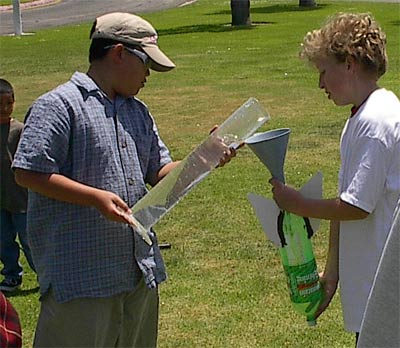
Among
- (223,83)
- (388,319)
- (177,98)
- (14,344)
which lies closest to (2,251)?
(14,344)

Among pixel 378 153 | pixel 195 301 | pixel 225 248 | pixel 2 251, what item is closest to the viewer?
pixel 378 153

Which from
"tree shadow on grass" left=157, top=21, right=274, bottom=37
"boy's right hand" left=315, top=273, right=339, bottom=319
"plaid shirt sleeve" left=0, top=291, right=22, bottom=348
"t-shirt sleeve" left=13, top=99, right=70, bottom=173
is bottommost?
"tree shadow on grass" left=157, top=21, right=274, bottom=37

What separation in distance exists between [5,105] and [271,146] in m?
3.21

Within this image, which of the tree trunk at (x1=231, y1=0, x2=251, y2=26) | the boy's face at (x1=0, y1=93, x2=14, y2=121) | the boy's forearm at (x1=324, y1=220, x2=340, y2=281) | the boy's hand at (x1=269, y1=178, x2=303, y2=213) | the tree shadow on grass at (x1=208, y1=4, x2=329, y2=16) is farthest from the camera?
the tree shadow on grass at (x1=208, y1=4, x2=329, y2=16)

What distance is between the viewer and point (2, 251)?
656 centimetres

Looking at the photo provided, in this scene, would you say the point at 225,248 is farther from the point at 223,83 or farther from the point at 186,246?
the point at 223,83

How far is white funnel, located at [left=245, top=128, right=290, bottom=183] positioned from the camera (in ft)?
11.5

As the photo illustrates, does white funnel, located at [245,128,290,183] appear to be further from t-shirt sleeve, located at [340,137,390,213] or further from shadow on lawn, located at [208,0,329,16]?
shadow on lawn, located at [208,0,329,16]

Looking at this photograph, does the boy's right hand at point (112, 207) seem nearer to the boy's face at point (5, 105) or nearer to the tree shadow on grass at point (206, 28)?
the boy's face at point (5, 105)

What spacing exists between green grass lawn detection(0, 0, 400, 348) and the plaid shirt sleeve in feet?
5.32

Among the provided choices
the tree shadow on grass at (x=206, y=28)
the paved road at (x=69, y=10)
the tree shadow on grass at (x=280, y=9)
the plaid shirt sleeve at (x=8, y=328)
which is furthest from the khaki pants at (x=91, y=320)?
the tree shadow on grass at (x=280, y=9)

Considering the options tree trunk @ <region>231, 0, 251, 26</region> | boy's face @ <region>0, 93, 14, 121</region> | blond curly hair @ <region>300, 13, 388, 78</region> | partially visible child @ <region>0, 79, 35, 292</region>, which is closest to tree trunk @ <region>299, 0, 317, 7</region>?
tree trunk @ <region>231, 0, 251, 26</region>

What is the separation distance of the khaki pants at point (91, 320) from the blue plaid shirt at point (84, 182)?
5 centimetres

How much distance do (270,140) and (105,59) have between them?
2.37ft
